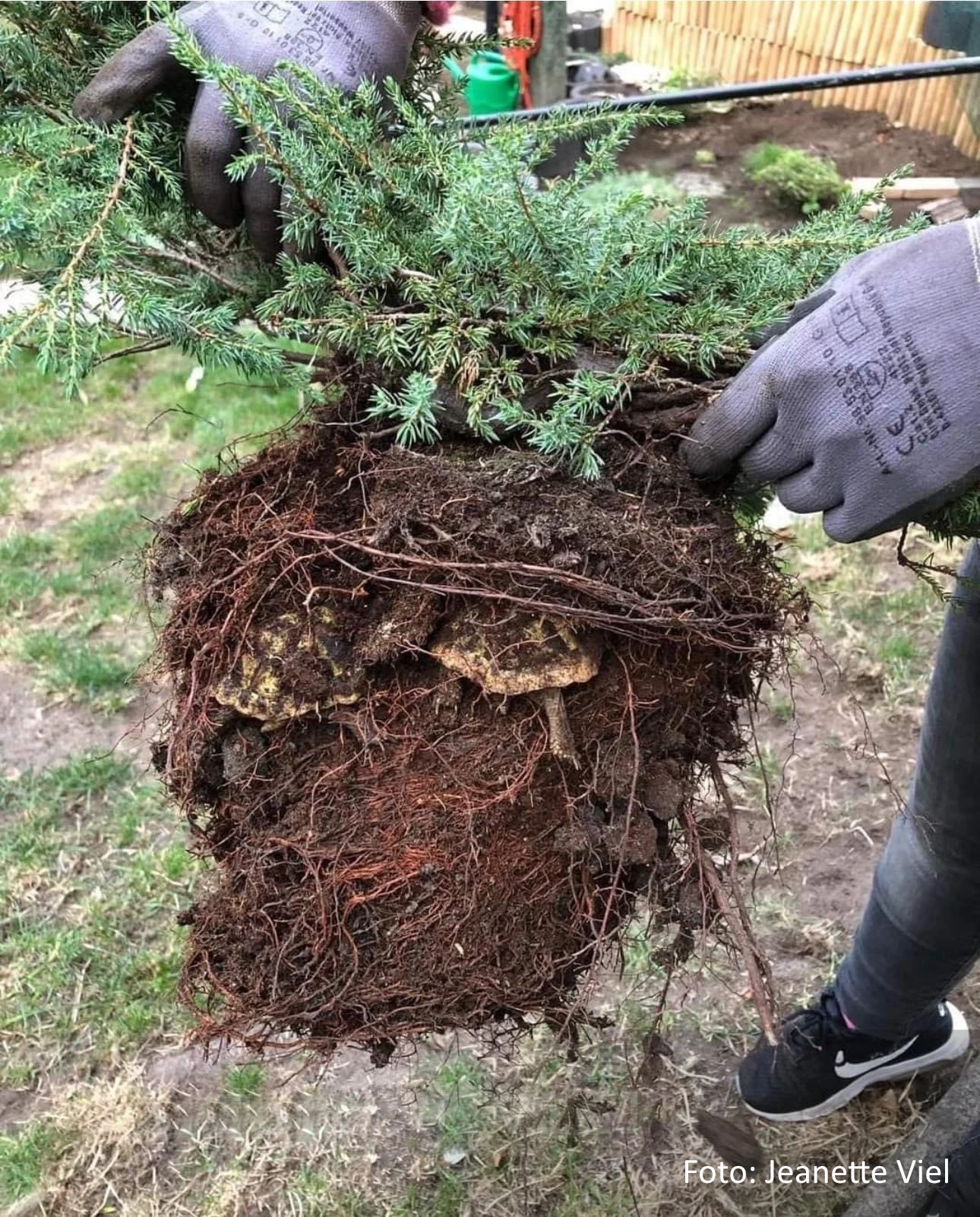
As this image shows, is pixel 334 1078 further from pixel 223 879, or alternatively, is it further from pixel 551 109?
pixel 551 109

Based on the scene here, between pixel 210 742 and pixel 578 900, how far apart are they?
1.75 feet

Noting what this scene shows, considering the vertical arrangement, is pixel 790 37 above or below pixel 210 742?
below

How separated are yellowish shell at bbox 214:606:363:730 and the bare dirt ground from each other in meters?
0.60

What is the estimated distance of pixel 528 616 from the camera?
1.25m

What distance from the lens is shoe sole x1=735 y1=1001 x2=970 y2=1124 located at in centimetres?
221

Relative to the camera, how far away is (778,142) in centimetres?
795

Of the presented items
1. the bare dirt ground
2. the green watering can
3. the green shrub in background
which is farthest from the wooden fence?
the bare dirt ground

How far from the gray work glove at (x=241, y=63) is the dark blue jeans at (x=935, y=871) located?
3.98 feet

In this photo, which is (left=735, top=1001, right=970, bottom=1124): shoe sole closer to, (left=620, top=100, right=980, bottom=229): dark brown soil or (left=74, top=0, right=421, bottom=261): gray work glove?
(left=74, top=0, right=421, bottom=261): gray work glove

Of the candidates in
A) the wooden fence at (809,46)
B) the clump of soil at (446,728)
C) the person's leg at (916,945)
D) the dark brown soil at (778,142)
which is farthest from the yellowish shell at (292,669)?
the wooden fence at (809,46)

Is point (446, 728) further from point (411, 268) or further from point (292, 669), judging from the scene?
point (411, 268)

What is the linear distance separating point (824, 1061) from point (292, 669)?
1583 millimetres

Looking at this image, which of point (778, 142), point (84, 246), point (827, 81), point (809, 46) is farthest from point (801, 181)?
point (84, 246)

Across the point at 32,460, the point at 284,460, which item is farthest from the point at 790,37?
the point at 284,460
